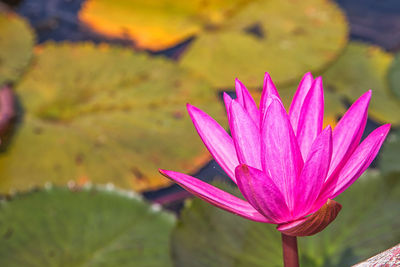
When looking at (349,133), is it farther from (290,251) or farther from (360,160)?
(290,251)

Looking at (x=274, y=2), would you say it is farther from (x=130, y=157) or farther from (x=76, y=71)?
(x=130, y=157)

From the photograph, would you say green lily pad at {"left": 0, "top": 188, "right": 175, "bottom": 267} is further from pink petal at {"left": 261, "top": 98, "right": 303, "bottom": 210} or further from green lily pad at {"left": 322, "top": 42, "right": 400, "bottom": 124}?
green lily pad at {"left": 322, "top": 42, "right": 400, "bottom": 124}

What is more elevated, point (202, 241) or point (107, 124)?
point (202, 241)

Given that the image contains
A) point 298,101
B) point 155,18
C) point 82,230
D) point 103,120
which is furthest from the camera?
point 155,18

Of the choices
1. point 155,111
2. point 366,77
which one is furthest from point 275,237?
point 366,77

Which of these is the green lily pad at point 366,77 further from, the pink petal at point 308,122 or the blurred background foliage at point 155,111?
the pink petal at point 308,122

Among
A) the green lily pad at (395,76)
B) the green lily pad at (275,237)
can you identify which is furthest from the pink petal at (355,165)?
the green lily pad at (395,76)

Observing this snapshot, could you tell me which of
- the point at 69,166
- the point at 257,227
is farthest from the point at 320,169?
the point at 69,166

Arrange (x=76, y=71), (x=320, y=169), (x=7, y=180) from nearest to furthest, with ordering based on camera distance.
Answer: (x=320, y=169)
(x=7, y=180)
(x=76, y=71)
